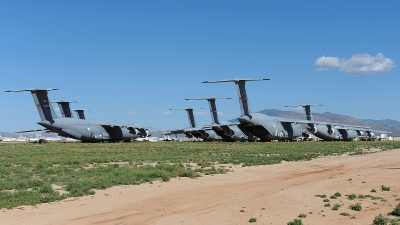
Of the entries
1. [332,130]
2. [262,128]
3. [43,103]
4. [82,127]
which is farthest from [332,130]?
[43,103]

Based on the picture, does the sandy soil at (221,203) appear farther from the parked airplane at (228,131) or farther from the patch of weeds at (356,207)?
the parked airplane at (228,131)

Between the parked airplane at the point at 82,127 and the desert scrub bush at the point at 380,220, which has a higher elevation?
the parked airplane at the point at 82,127

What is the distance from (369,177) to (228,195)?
287 inches

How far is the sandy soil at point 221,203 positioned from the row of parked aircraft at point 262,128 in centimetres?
3380

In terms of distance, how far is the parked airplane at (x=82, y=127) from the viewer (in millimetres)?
49625

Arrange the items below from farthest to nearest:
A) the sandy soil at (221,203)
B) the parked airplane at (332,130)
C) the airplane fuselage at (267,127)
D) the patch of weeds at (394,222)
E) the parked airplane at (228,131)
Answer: the parked airplane at (228,131), the parked airplane at (332,130), the airplane fuselage at (267,127), the sandy soil at (221,203), the patch of weeds at (394,222)

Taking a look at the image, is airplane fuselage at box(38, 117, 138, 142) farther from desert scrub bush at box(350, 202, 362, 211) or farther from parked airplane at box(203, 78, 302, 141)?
desert scrub bush at box(350, 202, 362, 211)

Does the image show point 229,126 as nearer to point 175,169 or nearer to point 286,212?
point 175,169

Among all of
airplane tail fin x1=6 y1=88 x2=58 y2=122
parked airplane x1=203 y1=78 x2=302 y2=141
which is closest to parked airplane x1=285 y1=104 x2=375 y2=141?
parked airplane x1=203 y1=78 x2=302 y2=141

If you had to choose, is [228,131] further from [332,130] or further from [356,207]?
[356,207]

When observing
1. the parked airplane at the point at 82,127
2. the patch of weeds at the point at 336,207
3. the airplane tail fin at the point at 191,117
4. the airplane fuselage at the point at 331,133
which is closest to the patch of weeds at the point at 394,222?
the patch of weeds at the point at 336,207

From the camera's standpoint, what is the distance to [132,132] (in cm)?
6619

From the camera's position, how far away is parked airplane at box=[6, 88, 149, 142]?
49625 mm

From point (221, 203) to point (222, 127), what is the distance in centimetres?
5249
